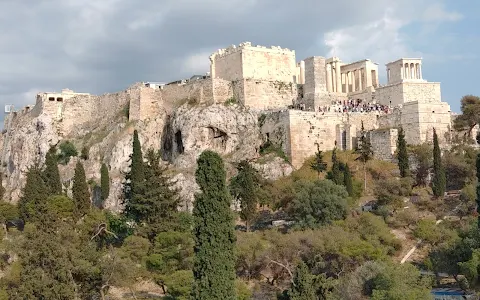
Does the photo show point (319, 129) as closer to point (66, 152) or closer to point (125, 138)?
point (125, 138)

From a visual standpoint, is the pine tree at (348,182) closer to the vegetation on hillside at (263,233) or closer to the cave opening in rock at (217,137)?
the vegetation on hillside at (263,233)

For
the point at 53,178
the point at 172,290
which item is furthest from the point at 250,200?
the point at 53,178

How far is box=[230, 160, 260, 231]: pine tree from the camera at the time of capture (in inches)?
1735

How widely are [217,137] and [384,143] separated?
11.7m

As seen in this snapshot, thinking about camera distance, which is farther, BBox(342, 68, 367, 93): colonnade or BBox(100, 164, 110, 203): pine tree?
BBox(342, 68, 367, 93): colonnade

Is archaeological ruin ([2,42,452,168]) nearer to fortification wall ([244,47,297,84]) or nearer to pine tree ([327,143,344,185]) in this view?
fortification wall ([244,47,297,84])

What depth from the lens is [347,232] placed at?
40.5m

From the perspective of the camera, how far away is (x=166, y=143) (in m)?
58.2

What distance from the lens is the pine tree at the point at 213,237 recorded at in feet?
89.9

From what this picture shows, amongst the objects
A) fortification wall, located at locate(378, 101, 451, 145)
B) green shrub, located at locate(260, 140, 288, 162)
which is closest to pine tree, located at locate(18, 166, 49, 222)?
green shrub, located at locate(260, 140, 288, 162)

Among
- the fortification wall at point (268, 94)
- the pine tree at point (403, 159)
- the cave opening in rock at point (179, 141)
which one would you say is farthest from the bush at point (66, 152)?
the pine tree at point (403, 159)

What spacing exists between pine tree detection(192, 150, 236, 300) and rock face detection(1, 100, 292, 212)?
18.8 m

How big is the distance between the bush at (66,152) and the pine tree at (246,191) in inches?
790

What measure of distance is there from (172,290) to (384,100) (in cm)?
2804
